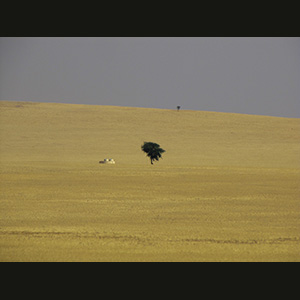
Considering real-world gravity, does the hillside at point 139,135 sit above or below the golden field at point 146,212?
above

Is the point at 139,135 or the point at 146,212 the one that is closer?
the point at 146,212

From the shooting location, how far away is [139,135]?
243 feet

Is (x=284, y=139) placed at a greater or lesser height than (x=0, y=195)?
greater

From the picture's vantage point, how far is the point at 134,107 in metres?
96.4

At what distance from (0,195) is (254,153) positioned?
4261cm

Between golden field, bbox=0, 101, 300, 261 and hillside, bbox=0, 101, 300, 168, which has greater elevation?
hillside, bbox=0, 101, 300, 168

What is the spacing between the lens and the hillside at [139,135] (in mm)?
58562

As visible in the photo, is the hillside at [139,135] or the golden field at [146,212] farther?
the hillside at [139,135]

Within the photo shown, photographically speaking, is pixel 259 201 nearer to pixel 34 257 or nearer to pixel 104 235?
pixel 104 235

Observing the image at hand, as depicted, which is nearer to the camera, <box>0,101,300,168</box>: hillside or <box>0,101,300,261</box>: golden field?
<box>0,101,300,261</box>: golden field

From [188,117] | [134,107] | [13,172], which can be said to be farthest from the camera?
[134,107]

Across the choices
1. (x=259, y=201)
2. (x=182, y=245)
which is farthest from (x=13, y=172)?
(x=182, y=245)

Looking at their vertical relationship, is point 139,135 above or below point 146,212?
above

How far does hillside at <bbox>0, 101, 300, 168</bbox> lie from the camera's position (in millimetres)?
58562
